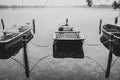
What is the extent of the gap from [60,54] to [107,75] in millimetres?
2680

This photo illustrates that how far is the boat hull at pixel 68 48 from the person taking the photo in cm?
726

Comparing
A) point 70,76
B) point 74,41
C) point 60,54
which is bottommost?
point 70,76

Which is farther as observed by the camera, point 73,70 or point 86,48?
point 86,48

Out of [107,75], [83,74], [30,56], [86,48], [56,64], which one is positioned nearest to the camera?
[107,75]

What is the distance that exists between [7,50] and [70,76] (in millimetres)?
3708

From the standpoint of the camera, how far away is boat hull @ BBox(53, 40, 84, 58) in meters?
7.26

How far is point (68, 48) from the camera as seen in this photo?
7.52 m

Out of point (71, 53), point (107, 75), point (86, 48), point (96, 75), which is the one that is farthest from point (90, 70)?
point (86, 48)

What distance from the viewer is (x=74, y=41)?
7.19m

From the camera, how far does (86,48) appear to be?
10.5 metres

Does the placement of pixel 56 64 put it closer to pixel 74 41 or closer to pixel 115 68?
pixel 74 41

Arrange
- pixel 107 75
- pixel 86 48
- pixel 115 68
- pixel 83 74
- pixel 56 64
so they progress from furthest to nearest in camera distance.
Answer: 1. pixel 86 48
2. pixel 56 64
3. pixel 115 68
4. pixel 83 74
5. pixel 107 75

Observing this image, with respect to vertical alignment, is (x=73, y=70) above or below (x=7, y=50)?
below

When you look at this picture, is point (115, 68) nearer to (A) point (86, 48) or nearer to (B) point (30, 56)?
(A) point (86, 48)
